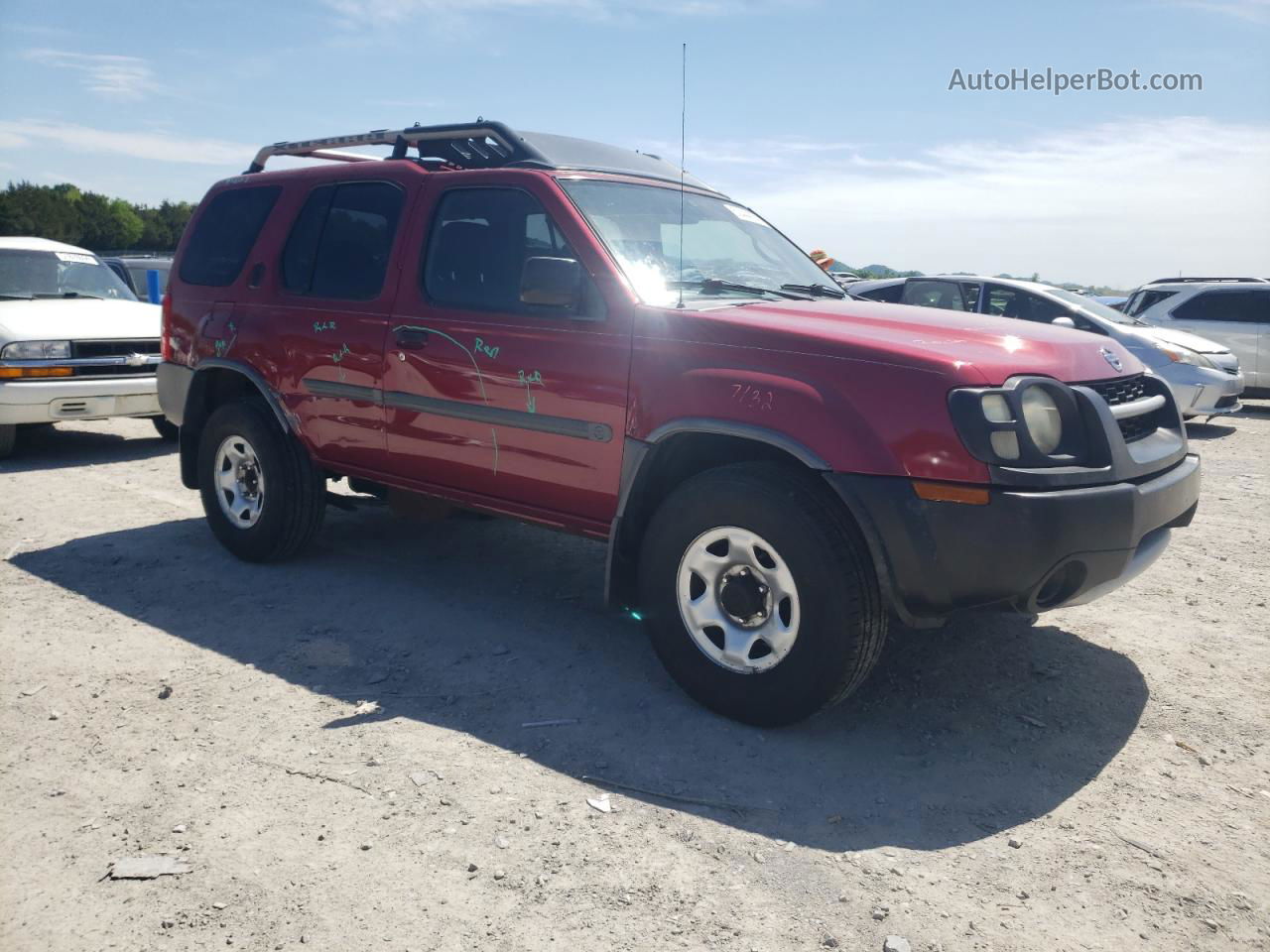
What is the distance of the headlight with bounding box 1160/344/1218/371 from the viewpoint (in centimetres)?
1089

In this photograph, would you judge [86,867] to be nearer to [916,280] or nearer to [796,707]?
[796,707]

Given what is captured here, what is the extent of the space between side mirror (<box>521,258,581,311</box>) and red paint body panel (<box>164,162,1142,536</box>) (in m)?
0.15

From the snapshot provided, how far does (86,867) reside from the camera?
9.10ft

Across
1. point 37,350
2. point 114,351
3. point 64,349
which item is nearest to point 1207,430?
point 114,351

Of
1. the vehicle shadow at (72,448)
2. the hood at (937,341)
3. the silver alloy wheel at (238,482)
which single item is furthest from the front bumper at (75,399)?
the hood at (937,341)

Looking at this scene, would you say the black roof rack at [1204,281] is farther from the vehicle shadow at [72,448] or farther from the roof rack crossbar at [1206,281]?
the vehicle shadow at [72,448]

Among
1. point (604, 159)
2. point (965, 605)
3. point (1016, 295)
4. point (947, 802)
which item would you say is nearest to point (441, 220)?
point (604, 159)

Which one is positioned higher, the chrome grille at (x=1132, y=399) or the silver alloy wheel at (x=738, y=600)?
the chrome grille at (x=1132, y=399)

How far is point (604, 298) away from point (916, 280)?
807 centimetres

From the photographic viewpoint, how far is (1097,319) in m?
10.5

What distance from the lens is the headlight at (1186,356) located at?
10.9 meters

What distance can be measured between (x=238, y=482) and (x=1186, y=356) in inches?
385

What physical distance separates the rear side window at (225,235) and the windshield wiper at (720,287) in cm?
261

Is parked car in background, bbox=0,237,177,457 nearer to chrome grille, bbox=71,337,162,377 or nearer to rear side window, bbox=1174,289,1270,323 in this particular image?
chrome grille, bbox=71,337,162,377
